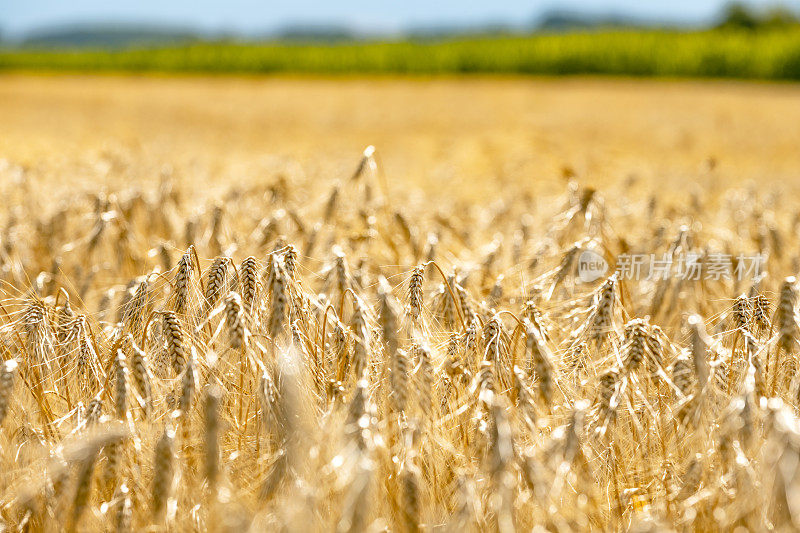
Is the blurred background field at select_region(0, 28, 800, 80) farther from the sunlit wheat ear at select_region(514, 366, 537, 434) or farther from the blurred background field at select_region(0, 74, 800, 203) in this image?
the sunlit wheat ear at select_region(514, 366, 537, 434)

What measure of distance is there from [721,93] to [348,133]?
10.5 meters

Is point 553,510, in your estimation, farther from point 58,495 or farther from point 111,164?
point 111,164

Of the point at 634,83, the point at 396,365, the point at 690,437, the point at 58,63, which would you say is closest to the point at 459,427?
the point at 396,365

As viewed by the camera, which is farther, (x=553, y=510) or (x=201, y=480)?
(x=201, y=480)

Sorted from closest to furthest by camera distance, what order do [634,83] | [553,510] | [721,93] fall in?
[553,510], [721,93], [634,83]

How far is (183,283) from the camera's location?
158cm

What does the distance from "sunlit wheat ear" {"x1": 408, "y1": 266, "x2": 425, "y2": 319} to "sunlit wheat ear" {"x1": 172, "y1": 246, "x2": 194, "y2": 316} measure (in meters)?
0.51

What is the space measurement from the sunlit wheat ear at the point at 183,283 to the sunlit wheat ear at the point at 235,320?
0.20 meters

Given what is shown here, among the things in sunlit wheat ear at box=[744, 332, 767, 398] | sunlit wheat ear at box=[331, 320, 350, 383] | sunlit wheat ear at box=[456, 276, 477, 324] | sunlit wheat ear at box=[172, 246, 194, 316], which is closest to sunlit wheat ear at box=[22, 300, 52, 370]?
sunlit wheat ear at box=[172, 246, 194, 316]

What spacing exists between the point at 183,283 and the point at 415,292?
538mm

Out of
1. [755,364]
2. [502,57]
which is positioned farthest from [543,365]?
[502,57]

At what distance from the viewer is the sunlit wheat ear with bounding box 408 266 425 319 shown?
1599 millimetres

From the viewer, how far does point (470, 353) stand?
1.62 metres

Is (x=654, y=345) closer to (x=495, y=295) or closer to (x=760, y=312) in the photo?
(x=760, y=312)
